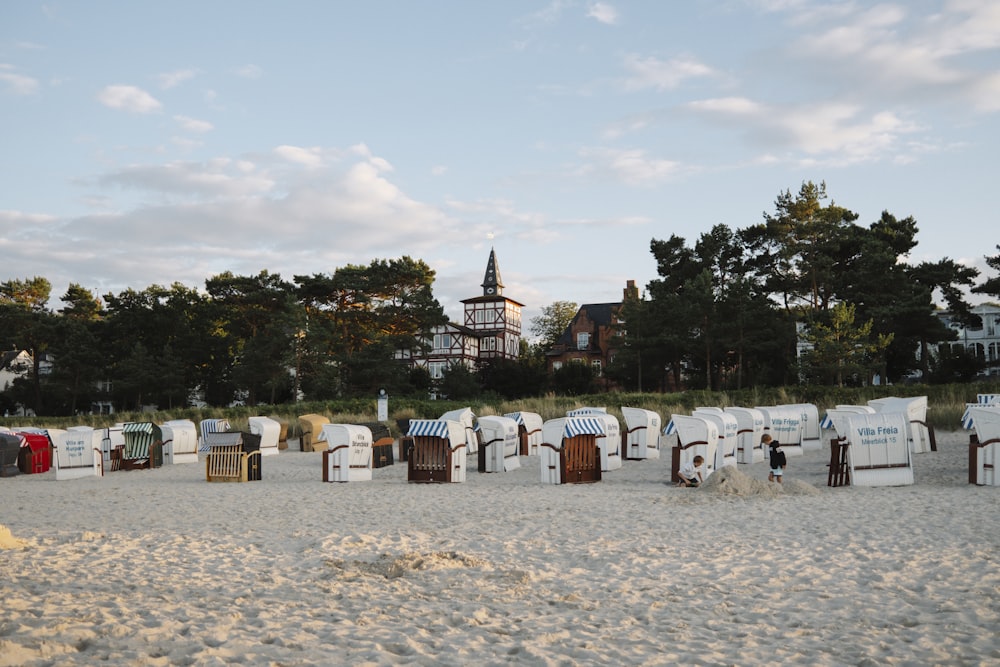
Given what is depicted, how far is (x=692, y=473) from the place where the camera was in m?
17.8

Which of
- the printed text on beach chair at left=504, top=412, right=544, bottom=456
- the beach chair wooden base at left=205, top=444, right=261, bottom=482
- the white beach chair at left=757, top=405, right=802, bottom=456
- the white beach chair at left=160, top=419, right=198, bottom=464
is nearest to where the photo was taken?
the beach chair wooden base at left=205, top=444, right=261, bottom=482

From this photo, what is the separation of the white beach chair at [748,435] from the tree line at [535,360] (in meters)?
22.7

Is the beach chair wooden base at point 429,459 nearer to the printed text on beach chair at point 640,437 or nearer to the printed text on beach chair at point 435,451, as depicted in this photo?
the printed text on beach chair at point 435,451

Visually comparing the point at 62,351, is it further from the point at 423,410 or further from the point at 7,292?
the point at 423,410

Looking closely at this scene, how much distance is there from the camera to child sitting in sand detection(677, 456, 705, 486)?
58.1ft

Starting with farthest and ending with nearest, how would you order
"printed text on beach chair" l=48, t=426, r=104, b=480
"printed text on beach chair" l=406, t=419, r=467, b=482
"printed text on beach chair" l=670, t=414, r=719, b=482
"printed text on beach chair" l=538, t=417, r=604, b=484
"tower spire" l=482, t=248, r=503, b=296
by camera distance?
"tower spire" l=482, t=248, r=503, b=296
"printed text on beach chair" l=48, t=426, r=104, b=480
"printed text on beach chair" l=406, t=419, r=467, b=482
"printed text on beach chair" l=538, t=417, r=604, b=484
"printed text on beach chair" l=670, t=414, r=719, b=482

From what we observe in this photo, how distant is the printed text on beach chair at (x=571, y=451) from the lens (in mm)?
19656

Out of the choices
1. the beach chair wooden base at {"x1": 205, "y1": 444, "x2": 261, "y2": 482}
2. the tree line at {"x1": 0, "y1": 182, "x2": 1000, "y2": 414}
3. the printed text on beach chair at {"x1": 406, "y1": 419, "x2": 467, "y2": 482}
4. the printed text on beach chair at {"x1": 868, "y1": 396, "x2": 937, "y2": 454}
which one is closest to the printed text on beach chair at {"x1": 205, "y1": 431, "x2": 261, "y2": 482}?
the beach chair wooden base at {"x1": 205, "y1": 444, "x2": 261, "y2": 482}

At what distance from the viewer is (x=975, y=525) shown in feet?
39.3

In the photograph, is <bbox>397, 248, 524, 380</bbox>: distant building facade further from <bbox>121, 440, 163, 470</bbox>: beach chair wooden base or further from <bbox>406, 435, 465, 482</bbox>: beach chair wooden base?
<bbox>406, 435, 465, 482</bbox>: beach chair wooden base

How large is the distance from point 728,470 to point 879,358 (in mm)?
33536

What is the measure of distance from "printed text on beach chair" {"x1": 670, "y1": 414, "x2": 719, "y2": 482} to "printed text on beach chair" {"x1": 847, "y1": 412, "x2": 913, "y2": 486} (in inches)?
115

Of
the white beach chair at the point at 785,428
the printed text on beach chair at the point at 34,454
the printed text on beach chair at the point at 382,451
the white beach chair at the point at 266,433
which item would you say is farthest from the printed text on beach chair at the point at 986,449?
the printed text on beach chair at the point at 34,454

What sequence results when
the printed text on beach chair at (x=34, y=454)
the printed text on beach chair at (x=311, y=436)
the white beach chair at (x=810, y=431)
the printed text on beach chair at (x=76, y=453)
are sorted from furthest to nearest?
1. the printed text on beach chair at (x=311, y=436)
2. the white beach chair at (x=810, y=431)
3. the printed text on beach chair at (x=34, y=454)
4. the printed text on beach chair at (x=76, y=453)
